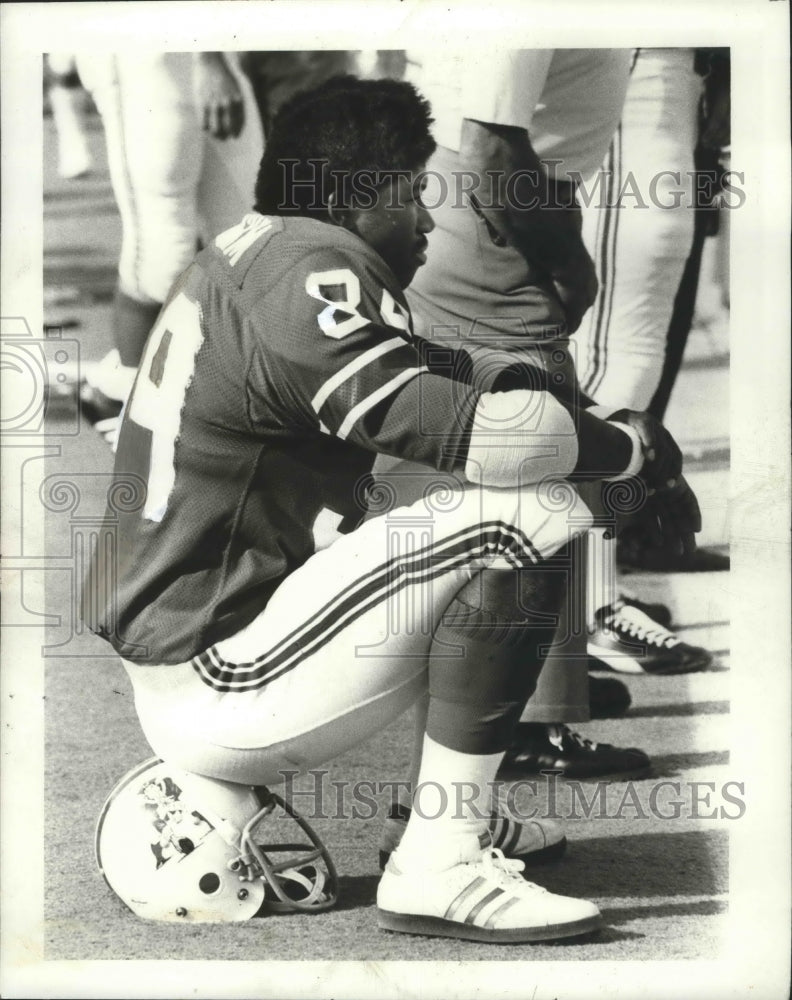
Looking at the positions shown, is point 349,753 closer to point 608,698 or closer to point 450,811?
point 450,811

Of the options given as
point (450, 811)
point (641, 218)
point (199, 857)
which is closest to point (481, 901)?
point (450, 811)

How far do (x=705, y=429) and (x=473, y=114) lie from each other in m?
0.67

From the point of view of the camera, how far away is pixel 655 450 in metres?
2.28

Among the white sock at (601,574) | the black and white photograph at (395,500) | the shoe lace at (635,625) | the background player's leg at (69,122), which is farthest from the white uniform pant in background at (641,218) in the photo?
the background player's leg at (69,122)

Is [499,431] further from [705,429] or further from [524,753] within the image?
[524,753]

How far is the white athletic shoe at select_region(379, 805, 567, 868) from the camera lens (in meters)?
2.26

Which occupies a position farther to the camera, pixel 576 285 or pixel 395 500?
pixel 576 285

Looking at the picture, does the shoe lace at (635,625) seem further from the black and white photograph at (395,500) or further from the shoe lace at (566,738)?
the shoe lace at (566,738)

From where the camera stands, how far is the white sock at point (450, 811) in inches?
83.8

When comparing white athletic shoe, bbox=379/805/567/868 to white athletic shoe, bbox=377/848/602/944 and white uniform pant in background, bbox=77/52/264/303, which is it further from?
white uniform pant in background, bbox=77/52/264/303

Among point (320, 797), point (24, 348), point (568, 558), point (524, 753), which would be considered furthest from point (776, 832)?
point (24, 348)

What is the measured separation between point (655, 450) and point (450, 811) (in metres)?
0.70

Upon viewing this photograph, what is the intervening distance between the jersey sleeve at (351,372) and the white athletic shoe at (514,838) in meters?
0.62

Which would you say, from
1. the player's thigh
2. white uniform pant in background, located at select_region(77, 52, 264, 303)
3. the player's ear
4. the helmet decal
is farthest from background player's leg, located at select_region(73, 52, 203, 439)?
the helmet decal
